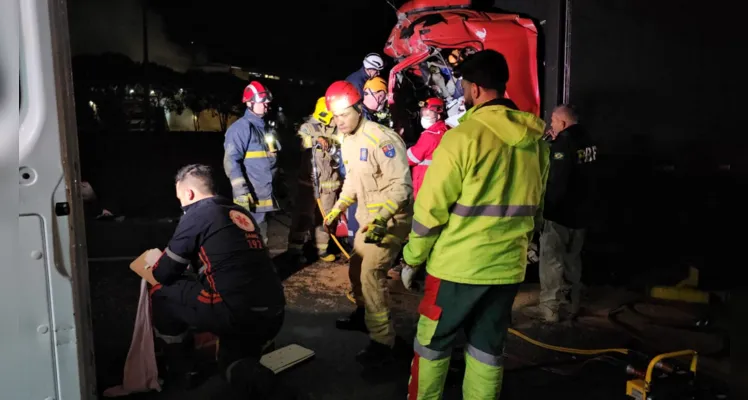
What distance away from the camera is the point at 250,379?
3.15 m

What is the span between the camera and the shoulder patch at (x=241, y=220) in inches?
123

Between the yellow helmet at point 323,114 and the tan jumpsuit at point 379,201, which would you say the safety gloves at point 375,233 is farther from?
the yellow helmet at point 323,114

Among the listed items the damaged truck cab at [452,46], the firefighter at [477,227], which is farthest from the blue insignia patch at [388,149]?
the damaged truck cab at [452,46]

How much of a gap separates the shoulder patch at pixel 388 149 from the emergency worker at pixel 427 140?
6.20 ft

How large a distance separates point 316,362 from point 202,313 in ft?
3.14

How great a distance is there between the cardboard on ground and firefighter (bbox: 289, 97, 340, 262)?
2.49 m

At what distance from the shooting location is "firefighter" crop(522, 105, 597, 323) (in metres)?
4.36

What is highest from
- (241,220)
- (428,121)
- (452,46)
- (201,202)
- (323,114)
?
(452,46)

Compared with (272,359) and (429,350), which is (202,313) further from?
(429,350)

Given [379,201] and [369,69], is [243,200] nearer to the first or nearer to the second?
[379,201]

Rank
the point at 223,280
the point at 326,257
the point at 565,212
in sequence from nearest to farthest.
Result: the point at 223,280 < the point at 565,212 < the point at 326,257

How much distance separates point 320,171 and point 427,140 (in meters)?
1.52

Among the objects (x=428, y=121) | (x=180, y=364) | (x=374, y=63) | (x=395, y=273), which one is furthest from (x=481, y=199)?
(x=374, y=63)

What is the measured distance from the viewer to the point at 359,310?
14.0 feet
